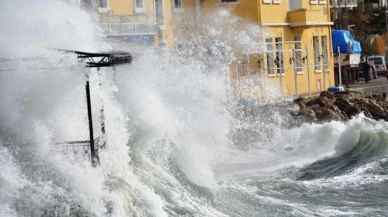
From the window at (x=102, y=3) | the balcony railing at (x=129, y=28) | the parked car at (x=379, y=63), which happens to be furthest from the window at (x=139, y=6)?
the parked car at (x=379, y=63)

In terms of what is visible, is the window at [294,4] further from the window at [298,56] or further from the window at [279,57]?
the window at [279,57]

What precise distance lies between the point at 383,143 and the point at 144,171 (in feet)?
43.5

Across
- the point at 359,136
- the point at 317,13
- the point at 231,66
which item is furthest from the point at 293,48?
the point at 359,136

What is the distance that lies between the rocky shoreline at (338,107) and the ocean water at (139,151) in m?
6.60

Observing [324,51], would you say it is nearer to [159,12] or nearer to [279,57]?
[279,57]

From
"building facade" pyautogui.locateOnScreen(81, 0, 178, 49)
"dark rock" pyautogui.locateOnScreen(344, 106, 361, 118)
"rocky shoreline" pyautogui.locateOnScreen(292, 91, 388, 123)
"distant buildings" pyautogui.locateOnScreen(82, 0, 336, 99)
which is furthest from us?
"dark rock" pyautogui.locateOnScreen(344, 106, 361, 118)

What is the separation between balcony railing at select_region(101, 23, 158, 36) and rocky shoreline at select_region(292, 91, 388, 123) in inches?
235

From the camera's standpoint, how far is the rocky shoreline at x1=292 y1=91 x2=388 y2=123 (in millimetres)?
36406

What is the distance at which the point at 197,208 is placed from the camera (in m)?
17.8

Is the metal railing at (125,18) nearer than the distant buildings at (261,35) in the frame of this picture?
Yes

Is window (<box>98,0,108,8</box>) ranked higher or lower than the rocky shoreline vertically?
higher

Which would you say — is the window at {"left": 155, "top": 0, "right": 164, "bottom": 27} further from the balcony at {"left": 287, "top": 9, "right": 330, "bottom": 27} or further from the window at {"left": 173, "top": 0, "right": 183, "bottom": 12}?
the balcony at {"left": 287, "top": 9, "right": 330, "bottom": 27}

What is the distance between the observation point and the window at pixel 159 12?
3572 cm

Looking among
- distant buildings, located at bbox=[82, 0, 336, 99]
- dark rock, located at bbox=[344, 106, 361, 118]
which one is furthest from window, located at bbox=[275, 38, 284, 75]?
dark rock, located at bbox=[344, 106, 361, 118]
